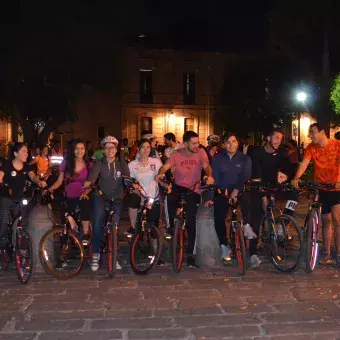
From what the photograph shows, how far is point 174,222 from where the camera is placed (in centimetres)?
780

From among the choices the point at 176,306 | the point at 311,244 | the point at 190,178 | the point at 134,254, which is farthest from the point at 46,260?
the point at 311,244

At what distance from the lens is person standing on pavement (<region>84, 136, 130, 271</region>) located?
25.7ft

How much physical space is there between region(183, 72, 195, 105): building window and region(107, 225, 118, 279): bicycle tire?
125 feet

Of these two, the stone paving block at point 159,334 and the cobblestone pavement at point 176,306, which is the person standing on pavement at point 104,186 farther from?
the stone paving block at point 159,334

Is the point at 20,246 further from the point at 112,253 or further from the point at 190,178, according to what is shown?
the point at 190,178

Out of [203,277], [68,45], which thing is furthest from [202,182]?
[68,45]

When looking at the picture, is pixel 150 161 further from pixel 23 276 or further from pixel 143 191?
pixel 23 276

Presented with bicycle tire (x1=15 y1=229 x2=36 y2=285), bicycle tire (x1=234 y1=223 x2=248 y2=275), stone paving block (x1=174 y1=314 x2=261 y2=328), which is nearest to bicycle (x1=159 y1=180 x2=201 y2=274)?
bicycle tire (x1=234 y1=223 x2=248 y2=275)

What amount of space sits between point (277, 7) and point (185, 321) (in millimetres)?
29758

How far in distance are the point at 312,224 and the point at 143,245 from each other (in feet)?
7.41

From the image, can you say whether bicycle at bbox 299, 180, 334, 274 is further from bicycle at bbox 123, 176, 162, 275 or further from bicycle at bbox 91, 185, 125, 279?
bicycle at bbox 91, 185, 125, 279

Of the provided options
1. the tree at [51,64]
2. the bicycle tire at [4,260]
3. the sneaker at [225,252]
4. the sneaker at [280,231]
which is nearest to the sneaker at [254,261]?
the sneaker at [225,252]

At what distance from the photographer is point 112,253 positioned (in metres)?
7.46

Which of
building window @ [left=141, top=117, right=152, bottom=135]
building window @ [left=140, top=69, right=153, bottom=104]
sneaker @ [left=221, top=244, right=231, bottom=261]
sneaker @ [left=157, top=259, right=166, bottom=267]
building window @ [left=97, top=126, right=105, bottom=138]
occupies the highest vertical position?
building window @ [left=140, top=69, right=153, bottom=104]
